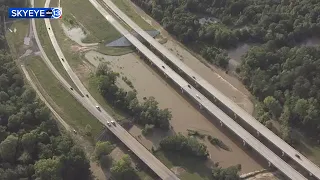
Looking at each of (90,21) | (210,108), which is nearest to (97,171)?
(210,108)

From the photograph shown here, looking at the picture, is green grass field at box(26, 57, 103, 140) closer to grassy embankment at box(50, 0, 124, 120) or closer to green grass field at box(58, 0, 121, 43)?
grassy embankment at box(50, 0, 124, 120)

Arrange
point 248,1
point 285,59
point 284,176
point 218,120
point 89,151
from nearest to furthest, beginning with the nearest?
point 284,176 < point 89,151 < point 218,120 < point 285,59 < point 248,1

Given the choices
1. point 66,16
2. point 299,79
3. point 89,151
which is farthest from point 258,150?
point 66,16

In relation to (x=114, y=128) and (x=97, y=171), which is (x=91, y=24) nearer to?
(x=114, y=128)

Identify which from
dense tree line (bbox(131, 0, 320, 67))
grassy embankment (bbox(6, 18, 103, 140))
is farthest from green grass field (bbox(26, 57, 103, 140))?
dense tree line (bbox(131, 0, 320, 67))

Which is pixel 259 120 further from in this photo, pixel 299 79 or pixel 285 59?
pixel 285 59

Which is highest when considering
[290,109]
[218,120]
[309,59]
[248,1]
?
[248,1]
